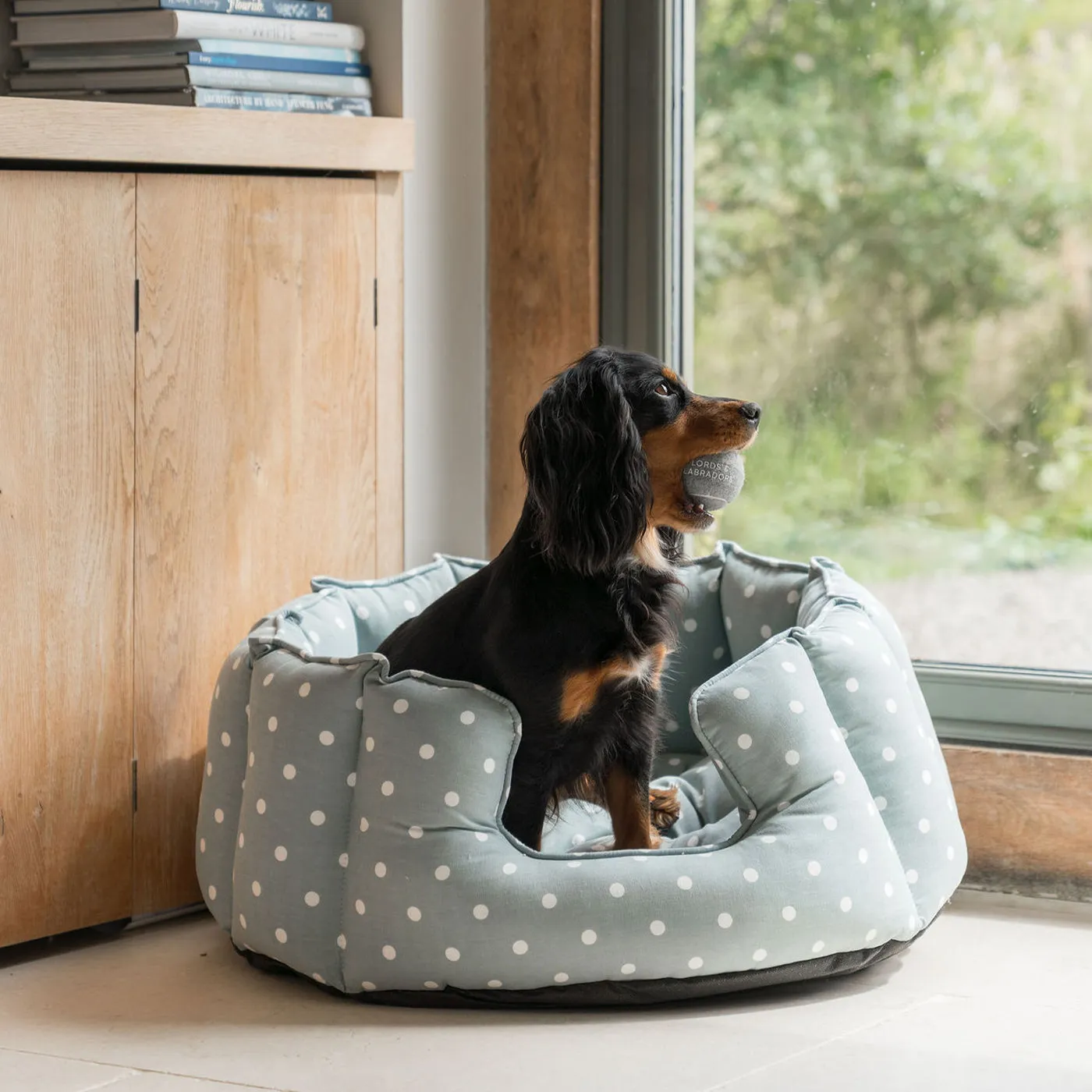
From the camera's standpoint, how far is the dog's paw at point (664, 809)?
2729 mm

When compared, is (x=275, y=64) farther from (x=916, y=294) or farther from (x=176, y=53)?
(x=916, y=294)

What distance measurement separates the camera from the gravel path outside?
305 centimetres

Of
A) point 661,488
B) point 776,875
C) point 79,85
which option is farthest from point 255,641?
point 79,85

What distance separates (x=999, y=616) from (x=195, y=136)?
1772 millimetres

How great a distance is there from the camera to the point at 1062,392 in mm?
3018

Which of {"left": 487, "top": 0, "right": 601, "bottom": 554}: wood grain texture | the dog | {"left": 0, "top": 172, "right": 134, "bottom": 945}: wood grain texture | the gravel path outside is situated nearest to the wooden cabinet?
{"left": 0, "top": 172, "right": 134, "bottom": 945}: wood grain texture

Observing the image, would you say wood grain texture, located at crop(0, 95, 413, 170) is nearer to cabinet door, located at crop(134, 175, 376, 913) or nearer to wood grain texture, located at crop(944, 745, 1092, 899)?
cabinet door, located at crop(134, 175, 376, 913)

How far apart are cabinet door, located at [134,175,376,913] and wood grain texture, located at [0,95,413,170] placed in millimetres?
47

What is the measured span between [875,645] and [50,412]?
4.55 feet

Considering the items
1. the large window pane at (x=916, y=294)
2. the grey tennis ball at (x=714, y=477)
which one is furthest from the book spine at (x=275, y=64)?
the grey tennis ball at (x=714, y=477)

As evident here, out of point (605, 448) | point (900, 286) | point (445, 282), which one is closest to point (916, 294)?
point (900, 286)

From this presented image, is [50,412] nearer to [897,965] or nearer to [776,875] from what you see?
[776,875]

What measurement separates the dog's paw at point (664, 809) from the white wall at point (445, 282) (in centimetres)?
82

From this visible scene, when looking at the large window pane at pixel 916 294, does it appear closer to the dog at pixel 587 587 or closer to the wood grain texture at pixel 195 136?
the wood grain texture at pixel 195 136
